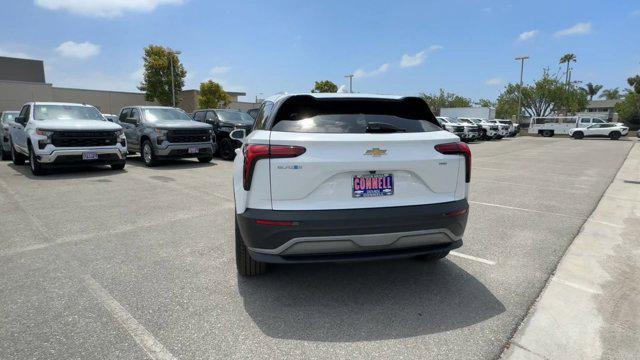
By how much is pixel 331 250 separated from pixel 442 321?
1005 mm

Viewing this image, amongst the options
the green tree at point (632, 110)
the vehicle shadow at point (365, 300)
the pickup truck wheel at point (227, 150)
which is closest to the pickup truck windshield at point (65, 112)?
the pickup truck wheel at point (227, 150)

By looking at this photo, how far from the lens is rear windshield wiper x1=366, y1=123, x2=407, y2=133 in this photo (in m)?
3.15

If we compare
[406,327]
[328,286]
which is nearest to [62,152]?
[328,286]

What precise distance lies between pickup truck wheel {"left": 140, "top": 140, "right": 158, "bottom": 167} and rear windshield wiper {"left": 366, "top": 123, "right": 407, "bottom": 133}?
976 centimetres

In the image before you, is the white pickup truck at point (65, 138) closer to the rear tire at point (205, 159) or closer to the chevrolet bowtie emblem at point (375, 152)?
the rear tire at point (205, 159)

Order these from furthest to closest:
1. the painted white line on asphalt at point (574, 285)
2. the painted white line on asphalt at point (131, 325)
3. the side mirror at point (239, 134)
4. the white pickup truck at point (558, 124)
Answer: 1. the white pickup truck at point (558, 124)
2. the side mirror at point (239, 134)
3. the painted white line on asphalt at point (574, 285)
4. the painted white line on asphalt at point (131, 325)

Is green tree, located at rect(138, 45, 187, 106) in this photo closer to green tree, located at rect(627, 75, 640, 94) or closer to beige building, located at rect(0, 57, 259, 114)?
beige building, located at rect(0, 57, 259, 114)

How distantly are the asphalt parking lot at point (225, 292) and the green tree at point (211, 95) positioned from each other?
144 feet

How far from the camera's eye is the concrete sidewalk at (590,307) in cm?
262

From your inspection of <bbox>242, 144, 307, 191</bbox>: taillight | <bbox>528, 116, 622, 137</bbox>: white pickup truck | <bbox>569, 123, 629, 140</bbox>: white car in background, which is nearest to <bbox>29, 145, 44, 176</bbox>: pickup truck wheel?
<bbox>242, 144, 307, 191</bbox>: taillight

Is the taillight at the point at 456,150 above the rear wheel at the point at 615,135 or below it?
above

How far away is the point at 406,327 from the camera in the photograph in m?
2.87

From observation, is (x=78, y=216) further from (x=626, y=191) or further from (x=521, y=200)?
(x=626, y=191)

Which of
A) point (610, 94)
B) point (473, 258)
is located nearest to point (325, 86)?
point (473, 258)
